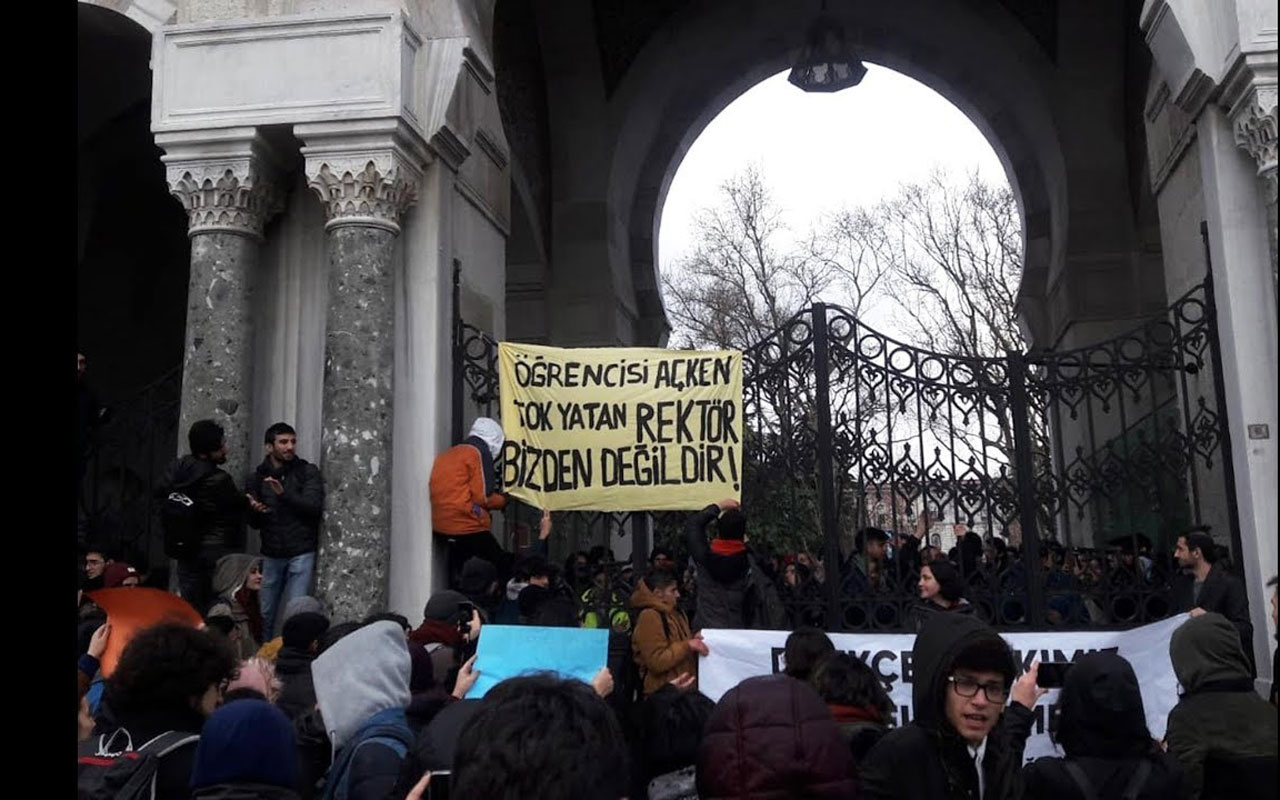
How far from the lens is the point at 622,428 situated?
777 cm

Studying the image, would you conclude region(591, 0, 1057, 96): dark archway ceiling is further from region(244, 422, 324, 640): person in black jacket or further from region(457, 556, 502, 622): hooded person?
region(457, 556, 502, 622): hooded person

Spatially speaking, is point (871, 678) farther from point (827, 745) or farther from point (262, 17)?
point (262, 17)

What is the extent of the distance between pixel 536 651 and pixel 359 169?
4447 millimetres

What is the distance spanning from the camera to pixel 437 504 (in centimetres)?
771

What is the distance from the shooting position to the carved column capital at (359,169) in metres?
7.82

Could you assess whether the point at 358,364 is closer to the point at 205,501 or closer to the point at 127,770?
the point at 205,501

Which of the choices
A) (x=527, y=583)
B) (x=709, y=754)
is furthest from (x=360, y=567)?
(x=709, y=754)

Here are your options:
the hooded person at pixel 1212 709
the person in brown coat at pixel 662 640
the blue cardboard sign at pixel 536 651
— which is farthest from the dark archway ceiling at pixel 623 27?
the hooded person at pixel 1212 709

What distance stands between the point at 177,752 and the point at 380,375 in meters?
4.88

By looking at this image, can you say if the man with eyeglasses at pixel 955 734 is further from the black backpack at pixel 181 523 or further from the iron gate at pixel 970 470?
the black backpack at pixel 181 523

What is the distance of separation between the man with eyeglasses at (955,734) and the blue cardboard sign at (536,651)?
196 centimetres

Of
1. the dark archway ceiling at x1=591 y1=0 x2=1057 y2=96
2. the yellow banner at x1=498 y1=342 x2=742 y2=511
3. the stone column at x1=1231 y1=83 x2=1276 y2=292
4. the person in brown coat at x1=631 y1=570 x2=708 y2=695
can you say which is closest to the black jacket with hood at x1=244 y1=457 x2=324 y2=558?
the yellow banner at x1=498 y1=342 x2=742 y2=511

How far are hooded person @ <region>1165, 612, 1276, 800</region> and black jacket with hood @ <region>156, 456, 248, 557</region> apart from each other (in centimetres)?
572

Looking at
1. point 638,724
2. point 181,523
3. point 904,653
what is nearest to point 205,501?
point 181,523
